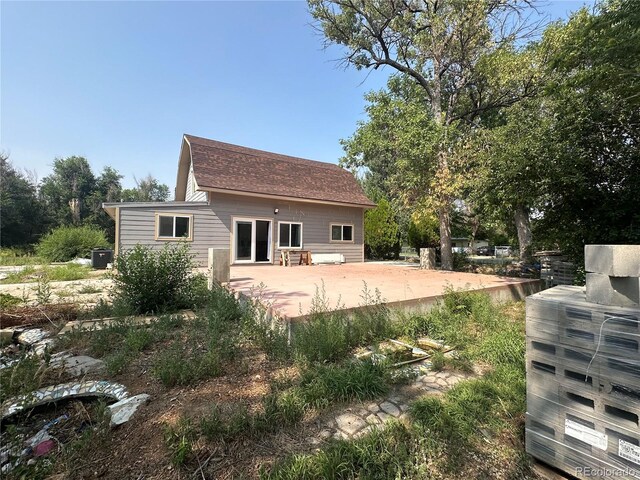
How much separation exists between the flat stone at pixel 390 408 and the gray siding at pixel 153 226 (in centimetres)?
941

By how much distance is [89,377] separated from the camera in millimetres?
2781

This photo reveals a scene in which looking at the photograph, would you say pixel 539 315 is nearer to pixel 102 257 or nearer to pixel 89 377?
pixel 89 377

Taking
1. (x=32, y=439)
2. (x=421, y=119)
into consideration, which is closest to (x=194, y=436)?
(x=32, y=439)

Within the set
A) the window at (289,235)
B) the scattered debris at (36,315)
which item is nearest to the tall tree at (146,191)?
the window at (289,235)

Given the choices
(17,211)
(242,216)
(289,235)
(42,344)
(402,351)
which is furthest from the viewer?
(17,211)

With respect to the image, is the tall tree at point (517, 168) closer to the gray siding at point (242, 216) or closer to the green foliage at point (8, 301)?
the gray siding at point (242, 216)

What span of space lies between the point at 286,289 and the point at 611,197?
7.41 m

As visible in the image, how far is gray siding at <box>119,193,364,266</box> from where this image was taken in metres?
10.5

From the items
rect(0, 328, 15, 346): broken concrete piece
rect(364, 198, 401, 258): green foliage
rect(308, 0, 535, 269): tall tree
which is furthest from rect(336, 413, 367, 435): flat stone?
rect(364, 198, 401, 258): green foliage

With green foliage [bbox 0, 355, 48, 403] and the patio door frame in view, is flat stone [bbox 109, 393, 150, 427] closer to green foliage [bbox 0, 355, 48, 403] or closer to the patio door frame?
green foliage [bbox 0, 355, 48, 403]

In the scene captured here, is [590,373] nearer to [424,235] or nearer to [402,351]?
[402,351]

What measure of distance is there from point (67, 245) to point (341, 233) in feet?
47.3

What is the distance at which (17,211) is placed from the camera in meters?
23.2

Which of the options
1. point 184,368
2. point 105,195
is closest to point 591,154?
point 184,368
